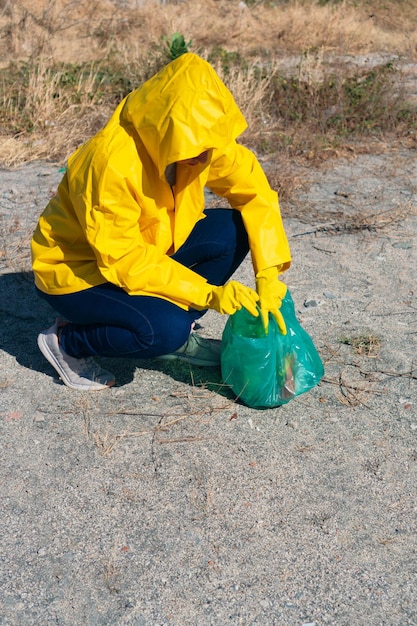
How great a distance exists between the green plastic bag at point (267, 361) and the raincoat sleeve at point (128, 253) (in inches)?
9.3

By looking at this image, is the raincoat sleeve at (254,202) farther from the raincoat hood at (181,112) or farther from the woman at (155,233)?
the raincoat hood at (181,112)

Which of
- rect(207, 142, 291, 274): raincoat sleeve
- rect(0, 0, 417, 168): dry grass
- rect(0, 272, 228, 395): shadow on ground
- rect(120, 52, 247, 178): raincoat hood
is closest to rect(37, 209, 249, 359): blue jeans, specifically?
rect(207, 142, 291, 274): raincoat sleeve

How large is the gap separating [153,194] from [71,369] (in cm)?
81

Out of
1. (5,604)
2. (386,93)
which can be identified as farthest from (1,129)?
(5,604)

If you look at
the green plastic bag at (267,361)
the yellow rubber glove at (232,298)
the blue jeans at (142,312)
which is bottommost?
the green plastic bag at (267,361)

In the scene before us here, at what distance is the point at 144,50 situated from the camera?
22.2 ft

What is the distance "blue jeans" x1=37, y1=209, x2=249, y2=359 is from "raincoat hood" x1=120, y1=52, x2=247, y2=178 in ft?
1.70

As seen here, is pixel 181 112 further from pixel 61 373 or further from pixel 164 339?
pixel 61 373

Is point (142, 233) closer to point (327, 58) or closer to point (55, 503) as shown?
point (55, 503)

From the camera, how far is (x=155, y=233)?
2689 millimetres

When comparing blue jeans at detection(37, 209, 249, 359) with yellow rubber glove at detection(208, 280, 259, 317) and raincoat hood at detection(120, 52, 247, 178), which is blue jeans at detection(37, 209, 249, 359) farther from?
raincoat hood at detection(120, 52, 247, 178)

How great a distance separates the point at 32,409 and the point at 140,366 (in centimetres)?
49

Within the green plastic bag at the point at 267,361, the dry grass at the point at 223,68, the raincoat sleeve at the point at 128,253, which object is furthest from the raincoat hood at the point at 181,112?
the dry grass at the point at 223,68

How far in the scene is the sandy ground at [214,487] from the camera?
2078 mm
